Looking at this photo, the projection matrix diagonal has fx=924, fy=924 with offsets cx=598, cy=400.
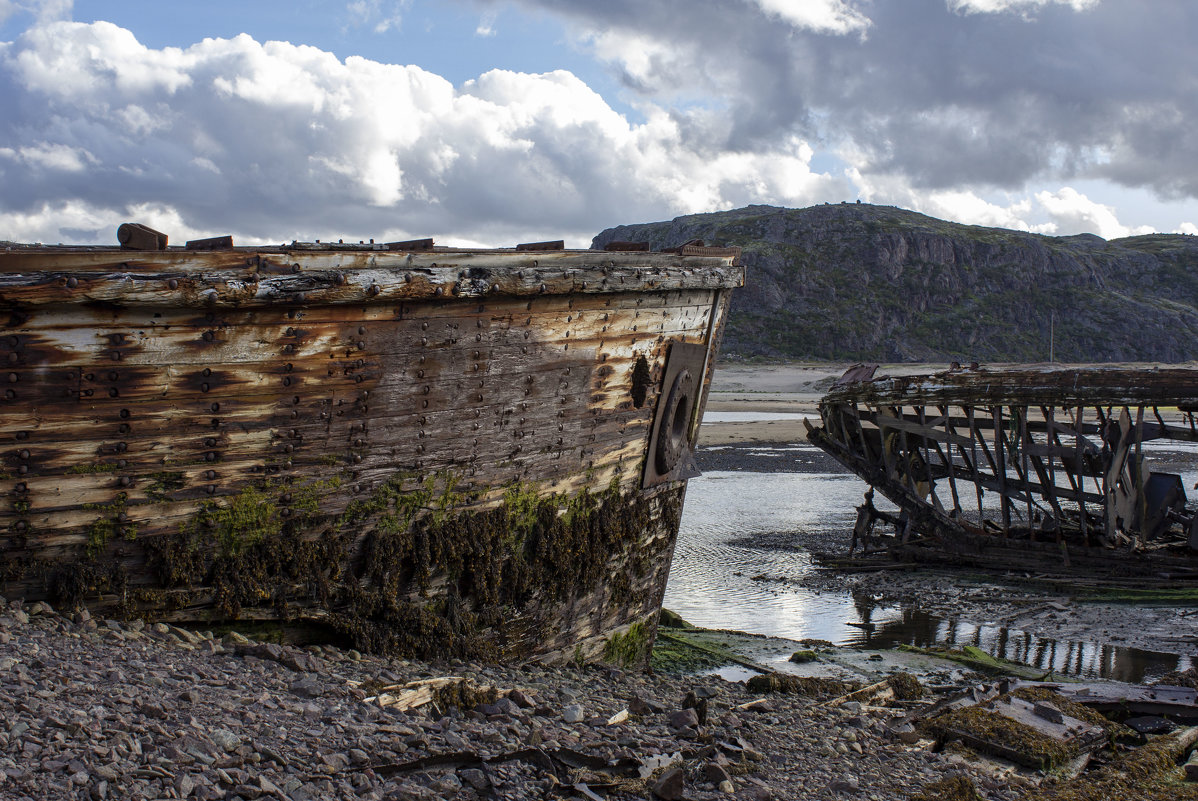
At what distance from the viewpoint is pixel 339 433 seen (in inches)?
211

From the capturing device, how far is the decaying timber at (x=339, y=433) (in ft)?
15.0

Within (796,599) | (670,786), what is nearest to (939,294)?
(796,599)

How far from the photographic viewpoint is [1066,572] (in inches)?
512

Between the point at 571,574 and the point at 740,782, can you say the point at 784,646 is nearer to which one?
the point at 571,574

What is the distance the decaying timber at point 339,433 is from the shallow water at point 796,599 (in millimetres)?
4849

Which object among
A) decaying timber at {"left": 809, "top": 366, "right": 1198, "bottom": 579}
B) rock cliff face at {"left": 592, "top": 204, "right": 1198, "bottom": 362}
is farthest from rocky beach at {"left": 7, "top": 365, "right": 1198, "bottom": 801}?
rock cliff face at {"left": 592, "top": 204, "right": 1198, "bottom": 362}

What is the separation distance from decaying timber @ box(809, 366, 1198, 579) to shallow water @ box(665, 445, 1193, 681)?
188 centimetres

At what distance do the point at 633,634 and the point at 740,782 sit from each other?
364 centimetres

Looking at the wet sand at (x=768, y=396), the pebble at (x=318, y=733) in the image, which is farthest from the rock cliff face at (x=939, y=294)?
the pebble at (x=318, y=733)

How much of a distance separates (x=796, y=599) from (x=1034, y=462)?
14.6ft

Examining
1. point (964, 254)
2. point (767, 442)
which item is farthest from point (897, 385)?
point (964, 254)

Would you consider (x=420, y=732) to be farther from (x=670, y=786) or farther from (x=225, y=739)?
(x=670, y=786)

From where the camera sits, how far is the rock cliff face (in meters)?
85.0

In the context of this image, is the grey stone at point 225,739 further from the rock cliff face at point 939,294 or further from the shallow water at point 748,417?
the rock cliff face at point 939,294
